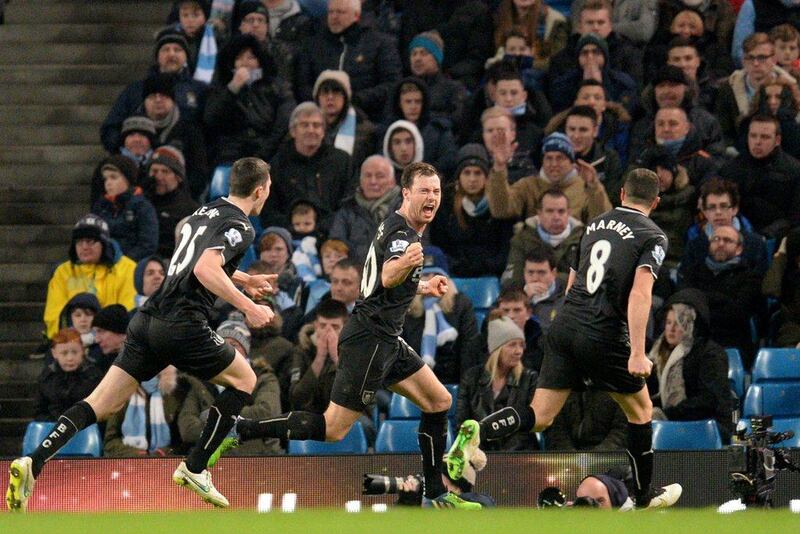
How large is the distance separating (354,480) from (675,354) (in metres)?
2.72

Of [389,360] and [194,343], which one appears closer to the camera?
[194,343]

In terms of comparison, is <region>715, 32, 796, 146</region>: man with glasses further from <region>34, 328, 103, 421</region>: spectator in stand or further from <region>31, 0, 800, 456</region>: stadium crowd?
<region>34, 328, 103, 421</region>: spectator in stand

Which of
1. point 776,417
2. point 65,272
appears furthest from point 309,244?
point 776,417

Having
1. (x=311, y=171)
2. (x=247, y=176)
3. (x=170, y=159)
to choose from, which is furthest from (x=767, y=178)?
(x=247, y=176)

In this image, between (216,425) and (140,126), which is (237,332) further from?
(140,126)

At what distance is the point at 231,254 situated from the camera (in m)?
9.65

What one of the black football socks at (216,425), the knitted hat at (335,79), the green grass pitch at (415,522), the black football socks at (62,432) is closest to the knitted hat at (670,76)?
the knitted hat at (335,79)

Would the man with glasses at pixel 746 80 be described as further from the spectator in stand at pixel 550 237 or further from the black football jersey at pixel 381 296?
the black football jersey at pixel 381 296

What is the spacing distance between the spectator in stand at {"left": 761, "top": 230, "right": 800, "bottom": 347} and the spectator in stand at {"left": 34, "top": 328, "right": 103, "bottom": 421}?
5412 mm

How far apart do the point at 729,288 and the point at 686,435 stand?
168cm

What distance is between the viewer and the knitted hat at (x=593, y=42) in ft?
49.3

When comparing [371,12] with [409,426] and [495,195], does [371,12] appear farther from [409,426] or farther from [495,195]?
[409,426]

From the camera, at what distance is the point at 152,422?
492 inches

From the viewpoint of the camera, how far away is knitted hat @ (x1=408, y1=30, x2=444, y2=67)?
15.5 m
